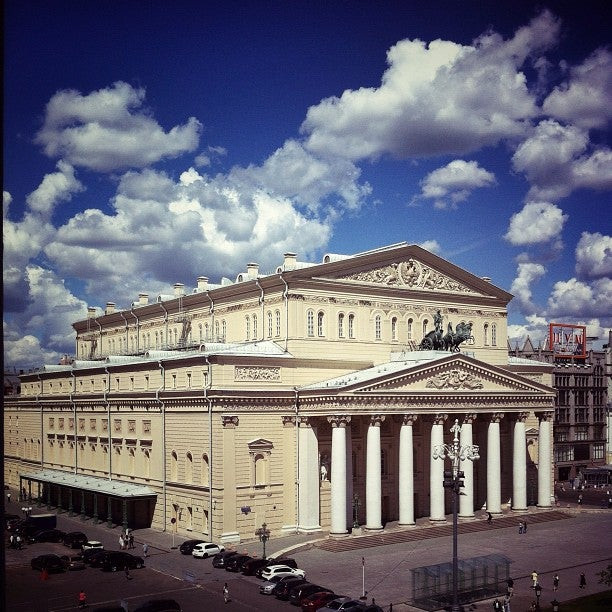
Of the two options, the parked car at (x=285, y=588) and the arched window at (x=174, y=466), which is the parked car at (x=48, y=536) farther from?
the parked car at (x=285, y=588)

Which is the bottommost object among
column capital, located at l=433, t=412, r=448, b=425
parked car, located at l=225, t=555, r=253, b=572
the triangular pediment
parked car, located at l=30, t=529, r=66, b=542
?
parked car, located at l=30, t=529, r=66, b=542

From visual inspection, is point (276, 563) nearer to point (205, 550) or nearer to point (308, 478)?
point (205, 550)

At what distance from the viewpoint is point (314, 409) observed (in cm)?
6341

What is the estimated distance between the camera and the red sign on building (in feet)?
400

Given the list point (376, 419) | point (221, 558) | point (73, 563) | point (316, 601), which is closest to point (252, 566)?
point (221, 558)

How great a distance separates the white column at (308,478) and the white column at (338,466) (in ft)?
6.18

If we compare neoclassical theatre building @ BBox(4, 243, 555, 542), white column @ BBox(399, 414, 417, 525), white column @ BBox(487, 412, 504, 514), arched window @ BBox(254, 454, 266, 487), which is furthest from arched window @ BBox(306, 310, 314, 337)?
white column @ BBox(487, 412, 504, 514)

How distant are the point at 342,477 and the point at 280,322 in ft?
46.5

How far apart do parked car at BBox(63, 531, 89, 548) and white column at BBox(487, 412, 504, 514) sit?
3285cm

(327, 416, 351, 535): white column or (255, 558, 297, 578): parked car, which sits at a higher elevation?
(327, 416, 351, 535): white column

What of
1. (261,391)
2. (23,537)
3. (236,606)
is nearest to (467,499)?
(261,391)

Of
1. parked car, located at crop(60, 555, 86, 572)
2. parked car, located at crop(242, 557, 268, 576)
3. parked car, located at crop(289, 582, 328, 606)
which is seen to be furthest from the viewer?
parked car, located at crop(60, 555, 86, 572)

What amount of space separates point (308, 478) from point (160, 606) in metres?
23.0

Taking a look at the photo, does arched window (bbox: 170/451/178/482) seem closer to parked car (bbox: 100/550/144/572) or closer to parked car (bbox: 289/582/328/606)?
parked car (bbox: 100/550/144/572)
